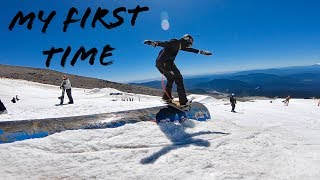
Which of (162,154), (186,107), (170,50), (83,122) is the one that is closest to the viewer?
(162,154)

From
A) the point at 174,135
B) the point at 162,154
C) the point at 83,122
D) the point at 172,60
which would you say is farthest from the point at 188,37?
the point at 162,154

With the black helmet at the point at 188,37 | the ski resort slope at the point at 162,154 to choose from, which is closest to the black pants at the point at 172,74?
the black helmet at the point at 188,37

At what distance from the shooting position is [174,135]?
8.34 meters

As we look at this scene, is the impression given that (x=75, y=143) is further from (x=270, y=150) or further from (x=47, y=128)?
(x=270, y=150)

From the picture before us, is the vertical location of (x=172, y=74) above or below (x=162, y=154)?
above

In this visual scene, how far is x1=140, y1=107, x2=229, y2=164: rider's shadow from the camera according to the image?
6.82 m

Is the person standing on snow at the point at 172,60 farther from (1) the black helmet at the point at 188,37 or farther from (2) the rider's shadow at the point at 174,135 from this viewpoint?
(2) the rider's shadow at the point at 174,135

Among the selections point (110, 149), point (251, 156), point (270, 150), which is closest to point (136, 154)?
point (110, 149)

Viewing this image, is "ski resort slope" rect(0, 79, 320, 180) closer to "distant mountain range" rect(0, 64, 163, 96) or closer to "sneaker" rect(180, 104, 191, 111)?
"sneaker" rect(180, 104, 191, 111)

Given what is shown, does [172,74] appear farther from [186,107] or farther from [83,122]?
[83,122]

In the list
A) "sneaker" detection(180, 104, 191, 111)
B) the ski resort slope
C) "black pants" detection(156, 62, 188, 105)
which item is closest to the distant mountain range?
"sneaker" detection(180, 104, 191, 111)

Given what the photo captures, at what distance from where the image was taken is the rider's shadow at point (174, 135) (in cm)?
682

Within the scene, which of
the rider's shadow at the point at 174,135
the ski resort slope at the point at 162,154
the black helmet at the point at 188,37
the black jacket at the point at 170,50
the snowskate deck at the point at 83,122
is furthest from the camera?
the black helmet at the point at 188,37

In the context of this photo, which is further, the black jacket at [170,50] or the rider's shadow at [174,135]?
the black jacket at [170,50]
